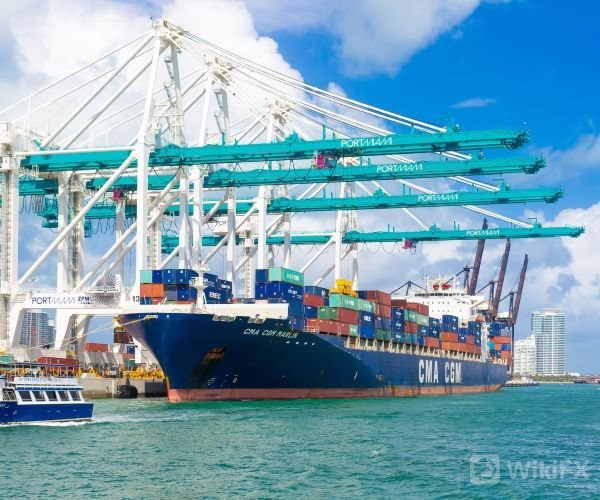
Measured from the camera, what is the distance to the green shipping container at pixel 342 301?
5484cm

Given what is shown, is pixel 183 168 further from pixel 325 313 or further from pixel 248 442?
pixel 248 442

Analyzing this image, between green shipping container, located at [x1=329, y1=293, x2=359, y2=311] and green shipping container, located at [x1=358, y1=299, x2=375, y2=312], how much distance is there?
83 centimetres

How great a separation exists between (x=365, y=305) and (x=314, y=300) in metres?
6.28

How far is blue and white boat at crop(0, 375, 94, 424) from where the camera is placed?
104ft

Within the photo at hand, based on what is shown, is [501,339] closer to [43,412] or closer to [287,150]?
[287,150]

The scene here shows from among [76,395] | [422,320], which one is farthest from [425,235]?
[76,395]

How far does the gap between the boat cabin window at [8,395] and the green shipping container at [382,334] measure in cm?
3098

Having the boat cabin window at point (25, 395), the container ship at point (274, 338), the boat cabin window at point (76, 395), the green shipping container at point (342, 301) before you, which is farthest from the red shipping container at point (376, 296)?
the boat cabin window at point (25, 395)

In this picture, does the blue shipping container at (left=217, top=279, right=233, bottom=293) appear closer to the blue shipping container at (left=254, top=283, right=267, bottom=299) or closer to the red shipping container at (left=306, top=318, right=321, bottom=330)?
the blue shipping container at (left=254, top=283, right=267, bottom=299)

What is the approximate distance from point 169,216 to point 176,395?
80.4 feet

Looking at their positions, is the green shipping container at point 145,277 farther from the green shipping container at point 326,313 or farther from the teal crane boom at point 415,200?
the teal crane boom at point 415,200

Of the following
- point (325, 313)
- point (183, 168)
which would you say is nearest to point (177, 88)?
point (183, 168)

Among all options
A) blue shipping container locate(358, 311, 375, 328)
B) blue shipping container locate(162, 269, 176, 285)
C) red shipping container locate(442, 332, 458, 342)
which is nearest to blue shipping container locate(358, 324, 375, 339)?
blue shipping container locate(358, 311, 375, 328)

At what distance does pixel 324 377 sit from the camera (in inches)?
2040
